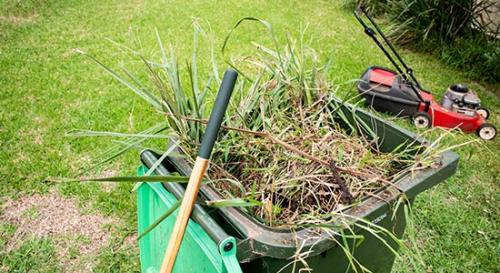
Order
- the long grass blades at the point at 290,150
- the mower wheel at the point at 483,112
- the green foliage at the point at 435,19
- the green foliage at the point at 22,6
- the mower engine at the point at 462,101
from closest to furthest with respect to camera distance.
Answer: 1. the long grass blades at the point at 290,150
2. the mower engine at the point at 462,101
3. the mower wheel at the point at 483,112
4. the green foliage at the point at 435,19
5. the green foliage at the point at 22,6

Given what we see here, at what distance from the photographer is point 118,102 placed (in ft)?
11.5

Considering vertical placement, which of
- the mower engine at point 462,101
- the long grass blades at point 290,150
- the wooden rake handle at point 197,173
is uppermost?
the wooden rake handle at point 197,173

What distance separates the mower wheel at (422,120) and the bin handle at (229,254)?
8.54 ft

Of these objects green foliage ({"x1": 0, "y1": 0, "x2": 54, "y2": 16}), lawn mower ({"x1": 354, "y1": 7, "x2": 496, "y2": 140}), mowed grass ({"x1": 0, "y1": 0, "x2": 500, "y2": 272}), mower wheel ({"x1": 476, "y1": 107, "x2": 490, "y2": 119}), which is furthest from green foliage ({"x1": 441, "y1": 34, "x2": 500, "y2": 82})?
green foliage ({"x1": 0, "y1": 0, "x2": 54, "y2": 16})

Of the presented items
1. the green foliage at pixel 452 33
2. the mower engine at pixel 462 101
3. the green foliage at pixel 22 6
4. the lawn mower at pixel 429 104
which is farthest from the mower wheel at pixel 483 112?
the green foliage at pixel 22 6

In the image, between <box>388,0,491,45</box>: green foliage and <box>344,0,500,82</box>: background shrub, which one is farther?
<box>388,0,491,45</box>: green foliage

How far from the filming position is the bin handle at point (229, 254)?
37.9 inches

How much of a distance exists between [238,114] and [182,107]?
200 millimetres

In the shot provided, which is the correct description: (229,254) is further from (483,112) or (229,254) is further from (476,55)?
(476,55)

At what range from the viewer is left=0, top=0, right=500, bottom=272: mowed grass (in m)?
2.37

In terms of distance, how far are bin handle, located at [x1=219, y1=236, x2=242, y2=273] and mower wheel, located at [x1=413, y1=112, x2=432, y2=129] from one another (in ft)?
8.54

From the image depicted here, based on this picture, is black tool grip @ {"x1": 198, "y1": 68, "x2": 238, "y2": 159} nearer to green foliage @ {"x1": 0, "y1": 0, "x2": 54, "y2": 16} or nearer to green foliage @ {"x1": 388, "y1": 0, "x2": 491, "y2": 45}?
green foliage @ {"x1": 388, "y1": 0, "x2": 491, "y2": 45}

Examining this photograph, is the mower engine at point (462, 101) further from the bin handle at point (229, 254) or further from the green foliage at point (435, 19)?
the bin handle at point (229, 254)

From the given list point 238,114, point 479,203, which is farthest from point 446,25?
point 238,114
